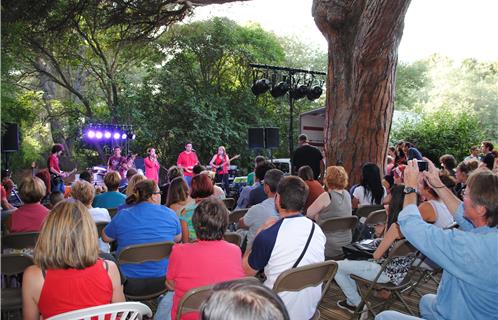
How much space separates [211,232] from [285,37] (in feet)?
96.0

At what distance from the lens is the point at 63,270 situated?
2.13 meters

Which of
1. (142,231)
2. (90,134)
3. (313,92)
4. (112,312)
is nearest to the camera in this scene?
(112,312)

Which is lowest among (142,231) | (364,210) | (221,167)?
(221,167)

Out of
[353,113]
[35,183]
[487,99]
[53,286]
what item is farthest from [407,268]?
[487,99]

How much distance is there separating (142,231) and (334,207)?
7.00ft

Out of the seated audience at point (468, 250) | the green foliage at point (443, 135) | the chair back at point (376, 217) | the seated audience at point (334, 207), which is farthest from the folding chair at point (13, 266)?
the green foliage at point (443, 135)

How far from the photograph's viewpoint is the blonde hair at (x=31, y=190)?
411 cm

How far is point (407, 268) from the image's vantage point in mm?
3654

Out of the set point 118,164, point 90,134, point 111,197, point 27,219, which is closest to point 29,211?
point 27,219

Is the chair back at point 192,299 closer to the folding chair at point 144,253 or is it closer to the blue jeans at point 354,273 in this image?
the folding chair at point 144,253

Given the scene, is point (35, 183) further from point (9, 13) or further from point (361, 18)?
point (9, 13)

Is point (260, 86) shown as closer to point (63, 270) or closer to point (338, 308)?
point (338, 308)

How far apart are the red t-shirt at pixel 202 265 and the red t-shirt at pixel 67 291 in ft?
1.66

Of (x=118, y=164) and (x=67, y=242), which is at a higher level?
(x=67, y=242)
